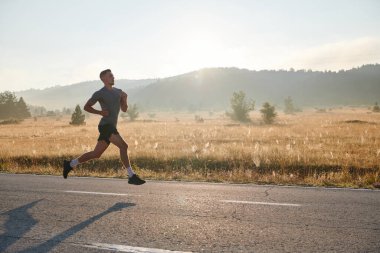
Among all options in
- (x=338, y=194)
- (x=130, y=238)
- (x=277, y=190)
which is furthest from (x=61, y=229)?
(x=338, y=194)

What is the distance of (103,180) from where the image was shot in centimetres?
928

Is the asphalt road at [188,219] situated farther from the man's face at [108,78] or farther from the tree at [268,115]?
the tree at [268,115]

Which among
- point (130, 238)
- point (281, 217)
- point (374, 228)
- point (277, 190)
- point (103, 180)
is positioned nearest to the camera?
point (130, 238)

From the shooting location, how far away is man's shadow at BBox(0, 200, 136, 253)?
417 centimetres

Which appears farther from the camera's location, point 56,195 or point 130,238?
point 56,195

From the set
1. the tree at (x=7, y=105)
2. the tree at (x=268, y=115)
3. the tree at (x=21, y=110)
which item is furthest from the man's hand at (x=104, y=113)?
the tree at (x=21, y=110)

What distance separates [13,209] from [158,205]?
7.34 ft

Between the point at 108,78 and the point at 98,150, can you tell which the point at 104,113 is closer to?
the point at 108,78

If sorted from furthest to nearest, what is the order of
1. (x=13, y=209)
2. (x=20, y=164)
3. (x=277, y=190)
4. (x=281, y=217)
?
1. (x=20, y=164)
2. (x=277, y=190)
3. (x=13, y=209)
4. (x=281, y=217)

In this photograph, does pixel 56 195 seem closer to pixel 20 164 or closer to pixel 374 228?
pixel 374 228

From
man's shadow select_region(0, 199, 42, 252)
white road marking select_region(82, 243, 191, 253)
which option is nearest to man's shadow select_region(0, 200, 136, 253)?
man's shadow select_region(0, 199, 42, 252)

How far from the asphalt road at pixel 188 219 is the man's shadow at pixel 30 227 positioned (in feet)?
0.04

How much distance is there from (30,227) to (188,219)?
6.69ft

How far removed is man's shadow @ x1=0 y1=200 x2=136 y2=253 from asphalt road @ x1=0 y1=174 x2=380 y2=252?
0.01 meters
